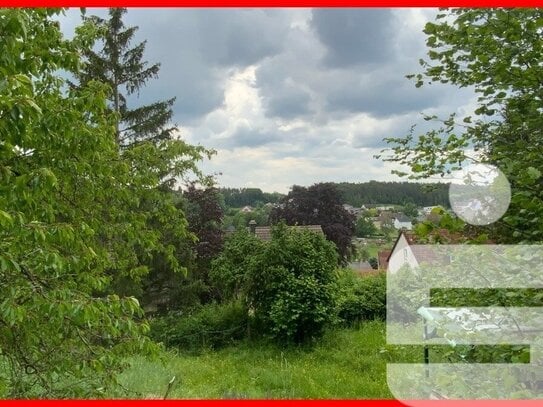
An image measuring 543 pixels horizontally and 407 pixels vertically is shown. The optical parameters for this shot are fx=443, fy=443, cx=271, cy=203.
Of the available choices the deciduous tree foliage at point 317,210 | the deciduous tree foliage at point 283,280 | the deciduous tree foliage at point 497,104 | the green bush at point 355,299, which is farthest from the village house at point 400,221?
the green bush at point 355,299

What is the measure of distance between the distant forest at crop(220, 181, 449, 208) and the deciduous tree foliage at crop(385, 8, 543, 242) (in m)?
0.07

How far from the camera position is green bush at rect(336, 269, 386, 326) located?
6.57m

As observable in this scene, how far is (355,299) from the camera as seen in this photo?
679cm

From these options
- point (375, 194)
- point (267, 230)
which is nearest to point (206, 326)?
point (267, 230)

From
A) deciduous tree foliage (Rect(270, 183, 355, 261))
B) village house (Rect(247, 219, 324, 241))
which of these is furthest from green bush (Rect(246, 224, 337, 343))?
deciduous tree foliage (Rect(270, 183, 355, 261))

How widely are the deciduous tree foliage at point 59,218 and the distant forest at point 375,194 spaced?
0.62 metres

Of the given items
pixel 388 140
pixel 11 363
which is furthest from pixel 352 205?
pixel 11 363

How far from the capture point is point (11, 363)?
1.58 metres

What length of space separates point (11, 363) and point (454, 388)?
4.83 feet

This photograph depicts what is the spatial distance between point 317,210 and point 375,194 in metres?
2.00

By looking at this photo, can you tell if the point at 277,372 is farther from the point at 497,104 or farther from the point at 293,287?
the point at 497,104

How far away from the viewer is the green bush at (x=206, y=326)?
5.62 meters

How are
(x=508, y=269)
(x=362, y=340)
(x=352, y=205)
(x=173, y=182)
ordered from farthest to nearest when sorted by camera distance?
(x=362, y=340), (x=173, y=182), (x=352, y=205), (x=508, y=269)

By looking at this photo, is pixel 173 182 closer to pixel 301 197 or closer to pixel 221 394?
pixel 301 197
